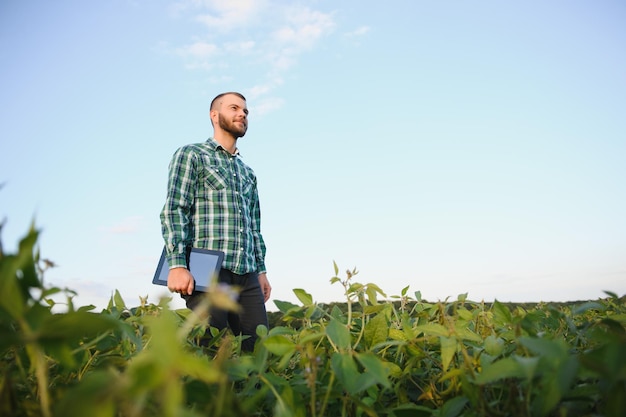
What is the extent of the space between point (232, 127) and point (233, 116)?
0.11 meters

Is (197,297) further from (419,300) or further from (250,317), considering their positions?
(419,300)

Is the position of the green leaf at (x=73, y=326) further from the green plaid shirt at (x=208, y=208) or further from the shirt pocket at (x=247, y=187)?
the shirt pocket at (x=247, y=187)

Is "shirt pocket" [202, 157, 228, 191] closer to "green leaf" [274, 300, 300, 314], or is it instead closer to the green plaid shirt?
the green plaid shirt

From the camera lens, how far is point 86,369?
3.04ft

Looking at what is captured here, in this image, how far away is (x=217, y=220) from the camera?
4.05 meters

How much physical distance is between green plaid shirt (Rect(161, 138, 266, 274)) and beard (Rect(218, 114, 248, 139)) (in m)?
0.31

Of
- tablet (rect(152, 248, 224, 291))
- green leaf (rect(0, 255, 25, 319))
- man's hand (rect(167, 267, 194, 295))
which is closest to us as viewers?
green leaf (rect(0, 255, 25, 319))

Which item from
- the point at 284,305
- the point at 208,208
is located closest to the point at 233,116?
the point at 208,208

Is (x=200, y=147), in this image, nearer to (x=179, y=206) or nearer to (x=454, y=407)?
(x=179, y=206)

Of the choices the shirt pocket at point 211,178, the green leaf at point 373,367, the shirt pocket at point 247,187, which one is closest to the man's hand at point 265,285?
the shirt pocket at point 247,187

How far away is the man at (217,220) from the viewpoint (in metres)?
3.70

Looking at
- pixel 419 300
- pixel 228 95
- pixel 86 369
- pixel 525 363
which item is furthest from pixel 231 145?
pixel 525 363

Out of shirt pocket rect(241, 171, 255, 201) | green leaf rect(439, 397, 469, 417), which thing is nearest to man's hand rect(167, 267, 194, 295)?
shirt pocket rect(241, 171, 255, 201)

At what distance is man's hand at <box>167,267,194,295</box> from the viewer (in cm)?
346
